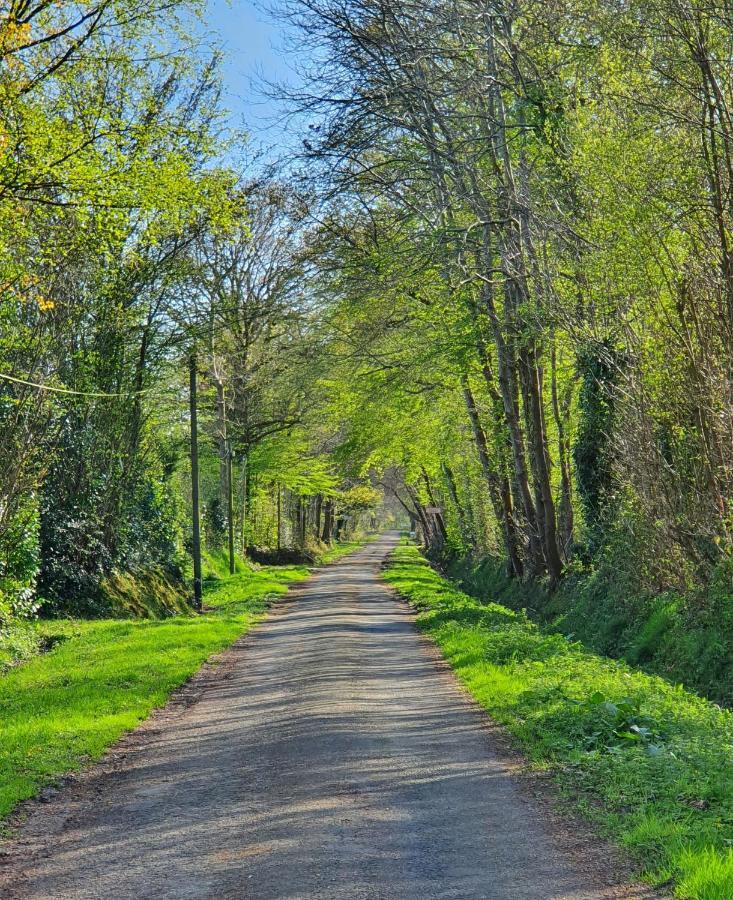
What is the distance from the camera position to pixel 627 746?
8.73m

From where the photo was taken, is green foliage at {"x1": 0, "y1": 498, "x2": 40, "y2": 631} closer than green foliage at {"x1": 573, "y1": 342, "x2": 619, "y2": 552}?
Yes

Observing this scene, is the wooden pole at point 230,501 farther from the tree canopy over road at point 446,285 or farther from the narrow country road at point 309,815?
the narrow country road at point 309,815

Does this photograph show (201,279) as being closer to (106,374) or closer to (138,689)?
(106,374)

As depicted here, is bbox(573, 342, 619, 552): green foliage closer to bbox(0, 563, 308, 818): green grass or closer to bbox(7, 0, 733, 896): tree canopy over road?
bbox(7, 0, 733, 896): tree canopy over road

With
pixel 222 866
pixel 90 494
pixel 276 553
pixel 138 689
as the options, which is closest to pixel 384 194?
pixel 90 494

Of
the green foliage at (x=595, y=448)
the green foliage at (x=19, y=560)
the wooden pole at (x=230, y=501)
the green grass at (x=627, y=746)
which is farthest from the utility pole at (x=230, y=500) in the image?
the green grass at (x=627, y=746)

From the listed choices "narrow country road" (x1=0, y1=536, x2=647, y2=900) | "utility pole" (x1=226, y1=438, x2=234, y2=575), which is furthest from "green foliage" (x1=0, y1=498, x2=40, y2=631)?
"utility pole" (x1=226, y1=438, x2=234, y2=575)

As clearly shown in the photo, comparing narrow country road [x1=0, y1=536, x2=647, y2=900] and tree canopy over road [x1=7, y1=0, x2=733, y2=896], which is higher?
tree canopy over road [x1=7, y1=0, x2=733, y2=896]

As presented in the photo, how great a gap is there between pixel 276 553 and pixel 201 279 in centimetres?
2152

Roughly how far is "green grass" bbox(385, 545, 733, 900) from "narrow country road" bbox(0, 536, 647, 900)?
330 mm

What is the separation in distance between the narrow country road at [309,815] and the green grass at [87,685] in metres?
0.42

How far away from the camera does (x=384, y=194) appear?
22.4 meters

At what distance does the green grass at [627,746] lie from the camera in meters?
6.05

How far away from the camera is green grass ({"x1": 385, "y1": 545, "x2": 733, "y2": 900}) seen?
6.05 m
